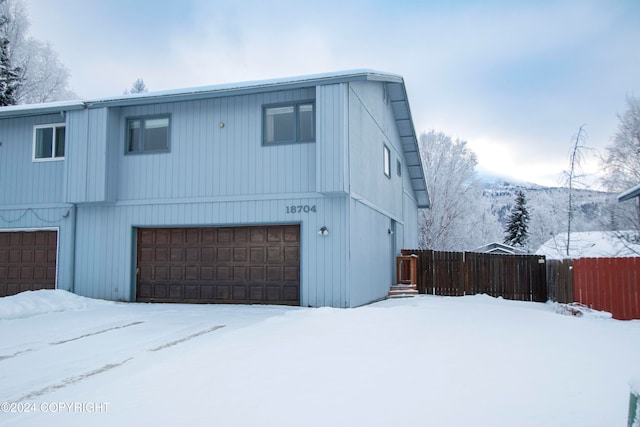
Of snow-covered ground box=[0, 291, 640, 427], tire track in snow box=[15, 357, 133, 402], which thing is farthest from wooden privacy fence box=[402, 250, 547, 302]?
tire track in snow box=[15, 357, 133, 402]

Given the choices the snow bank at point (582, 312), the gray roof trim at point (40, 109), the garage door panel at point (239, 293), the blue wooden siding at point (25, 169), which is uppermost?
the gray roof trim at point (40, 109)

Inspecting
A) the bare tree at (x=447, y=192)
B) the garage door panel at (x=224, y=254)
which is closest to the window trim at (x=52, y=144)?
the garage door panel at (x=224, y=254)

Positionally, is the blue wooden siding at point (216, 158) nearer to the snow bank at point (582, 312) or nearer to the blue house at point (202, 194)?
the blue house at point (202, 194)

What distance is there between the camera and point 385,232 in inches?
579

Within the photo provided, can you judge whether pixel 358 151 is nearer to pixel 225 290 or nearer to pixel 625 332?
pixel 225 290

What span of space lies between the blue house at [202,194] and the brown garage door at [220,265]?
0.03m

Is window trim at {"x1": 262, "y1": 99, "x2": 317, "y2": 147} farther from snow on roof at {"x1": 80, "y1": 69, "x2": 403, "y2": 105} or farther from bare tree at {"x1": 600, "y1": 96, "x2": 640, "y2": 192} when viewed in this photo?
bare tree at {"x1": 600, "y1": 96, "x2": 640, "y2": 192}

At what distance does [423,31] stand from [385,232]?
288 inches

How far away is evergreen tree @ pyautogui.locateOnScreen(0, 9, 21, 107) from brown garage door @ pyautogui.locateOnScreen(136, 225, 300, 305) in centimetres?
1607

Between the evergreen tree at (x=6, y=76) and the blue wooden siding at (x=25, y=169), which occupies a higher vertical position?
the evergreen tree at (x=6, y=76)

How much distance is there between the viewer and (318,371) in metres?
5.06

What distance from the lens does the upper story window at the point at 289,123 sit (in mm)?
11125

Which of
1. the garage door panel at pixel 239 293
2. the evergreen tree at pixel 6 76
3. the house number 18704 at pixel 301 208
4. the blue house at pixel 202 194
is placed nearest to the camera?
the blue house at pixel 202 194

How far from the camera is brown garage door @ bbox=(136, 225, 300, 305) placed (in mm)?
11281
